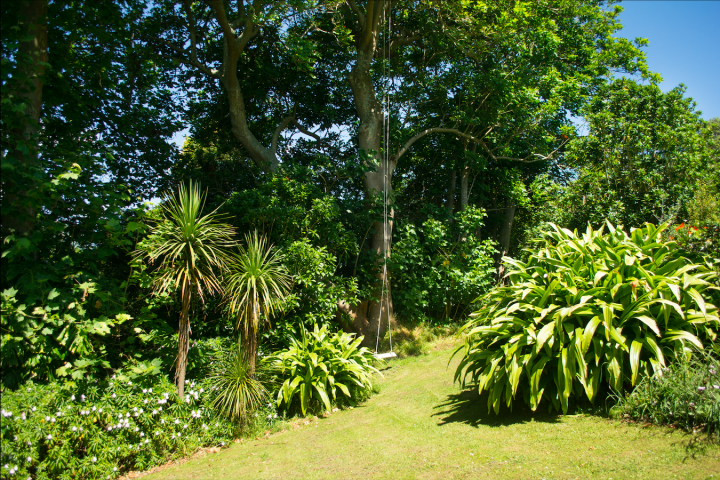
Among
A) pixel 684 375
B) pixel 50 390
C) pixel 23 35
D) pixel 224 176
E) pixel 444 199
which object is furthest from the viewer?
pixel 444 199

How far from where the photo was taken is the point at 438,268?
11352mm

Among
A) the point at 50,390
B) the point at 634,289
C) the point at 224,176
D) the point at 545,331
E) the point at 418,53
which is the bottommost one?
the point at 50,390

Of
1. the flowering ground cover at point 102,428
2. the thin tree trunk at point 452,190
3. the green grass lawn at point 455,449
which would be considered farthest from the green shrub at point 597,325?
the thin tree trunk at point 452,190

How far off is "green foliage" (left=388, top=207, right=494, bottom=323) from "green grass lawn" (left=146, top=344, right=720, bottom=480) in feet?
13.4

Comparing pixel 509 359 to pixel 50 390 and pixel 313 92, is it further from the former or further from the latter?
pixel 313 92

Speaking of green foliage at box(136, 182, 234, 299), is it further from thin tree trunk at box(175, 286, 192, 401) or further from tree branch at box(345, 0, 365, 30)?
tree branch at box(345, 0, 365, 30)

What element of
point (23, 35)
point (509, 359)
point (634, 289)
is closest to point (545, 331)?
point (509, 359)

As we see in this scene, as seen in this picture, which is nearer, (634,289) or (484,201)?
(634,289)

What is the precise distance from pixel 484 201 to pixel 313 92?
6.33 m

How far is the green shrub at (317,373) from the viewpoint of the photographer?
6.75 meters

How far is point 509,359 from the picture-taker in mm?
5074

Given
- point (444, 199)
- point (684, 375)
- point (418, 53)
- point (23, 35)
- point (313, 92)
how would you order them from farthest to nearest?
1. point (444, 199)
2. point (418, 53)
3. point (313, 92)
4. point (23, 35)
5. point (684, 375)

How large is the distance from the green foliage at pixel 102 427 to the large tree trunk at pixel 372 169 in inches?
190

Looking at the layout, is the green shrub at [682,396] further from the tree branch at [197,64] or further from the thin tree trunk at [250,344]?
the tree branch at [197,64]
